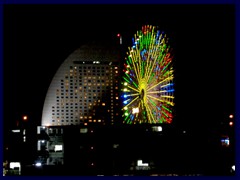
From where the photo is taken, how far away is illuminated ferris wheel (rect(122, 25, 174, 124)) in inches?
525

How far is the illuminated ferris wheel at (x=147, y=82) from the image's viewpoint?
13.3 metres

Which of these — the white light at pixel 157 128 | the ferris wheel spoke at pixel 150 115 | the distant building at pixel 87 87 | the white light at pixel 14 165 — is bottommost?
the white light at pixel 14 165

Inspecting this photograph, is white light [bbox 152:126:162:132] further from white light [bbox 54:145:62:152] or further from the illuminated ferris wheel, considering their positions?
white light [bbox 54:145:62:152]

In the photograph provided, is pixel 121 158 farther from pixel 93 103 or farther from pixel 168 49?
pixel 168 49

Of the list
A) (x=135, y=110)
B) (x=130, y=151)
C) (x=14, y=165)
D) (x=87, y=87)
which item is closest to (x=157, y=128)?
(x=135, y=110)

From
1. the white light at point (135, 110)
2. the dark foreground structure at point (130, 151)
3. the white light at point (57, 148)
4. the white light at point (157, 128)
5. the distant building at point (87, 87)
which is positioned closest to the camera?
the dark foreground structure at point (130, 151)

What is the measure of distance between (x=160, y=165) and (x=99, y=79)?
466cm

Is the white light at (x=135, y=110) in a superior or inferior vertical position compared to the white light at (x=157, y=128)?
superior

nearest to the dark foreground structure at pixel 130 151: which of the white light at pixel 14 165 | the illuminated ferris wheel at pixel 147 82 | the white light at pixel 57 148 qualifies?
the white light at pixel 57 148

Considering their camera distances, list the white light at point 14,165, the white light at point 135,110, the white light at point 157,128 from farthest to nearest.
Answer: the white light at point 135,110 < the white light at point 157,128 < the white light at point 14,165

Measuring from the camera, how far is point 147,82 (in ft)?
44.7

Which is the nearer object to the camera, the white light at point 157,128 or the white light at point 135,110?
the white light at point 157,128

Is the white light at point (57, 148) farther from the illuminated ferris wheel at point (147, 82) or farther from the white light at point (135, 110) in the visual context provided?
the white light at point (135, 110)

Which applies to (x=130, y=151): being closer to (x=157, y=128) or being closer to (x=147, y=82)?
(x=157, y=128)
